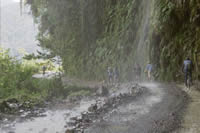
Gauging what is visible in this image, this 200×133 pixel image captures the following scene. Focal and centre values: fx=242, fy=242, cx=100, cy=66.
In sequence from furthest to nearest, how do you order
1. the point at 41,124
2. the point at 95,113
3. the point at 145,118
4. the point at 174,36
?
1. the point at 174,36
2. the point at 41,124
3. the point at 95,113
4. the point at 145,118

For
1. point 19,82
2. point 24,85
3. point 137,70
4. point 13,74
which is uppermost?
point 137,70

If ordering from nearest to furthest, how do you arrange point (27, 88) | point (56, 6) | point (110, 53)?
point (27, 88) → point (110, 53) → point (56, 6)

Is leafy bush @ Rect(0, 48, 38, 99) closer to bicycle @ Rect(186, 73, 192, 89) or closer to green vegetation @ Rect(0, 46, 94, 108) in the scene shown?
green vegetation @ Rect(0, 46, 94, 108)

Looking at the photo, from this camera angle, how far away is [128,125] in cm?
684

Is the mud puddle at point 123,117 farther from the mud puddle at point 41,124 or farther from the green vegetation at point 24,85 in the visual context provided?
the green vegetation at point 24,85

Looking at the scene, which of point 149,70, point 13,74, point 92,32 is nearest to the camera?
point 149,70

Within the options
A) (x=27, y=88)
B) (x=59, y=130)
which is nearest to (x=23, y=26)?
(x=27, y=88)

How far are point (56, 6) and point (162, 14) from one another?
15.5m

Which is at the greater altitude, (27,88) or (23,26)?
(23,26)

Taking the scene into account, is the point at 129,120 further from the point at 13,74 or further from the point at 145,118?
the point at 13,74

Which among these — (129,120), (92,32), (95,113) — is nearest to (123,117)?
(129,120)

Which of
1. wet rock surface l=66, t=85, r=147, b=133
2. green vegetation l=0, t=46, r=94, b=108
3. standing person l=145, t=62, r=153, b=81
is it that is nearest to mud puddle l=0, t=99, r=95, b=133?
wet rock surface l=66, t=85, r=147, b=133

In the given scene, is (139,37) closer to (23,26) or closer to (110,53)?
(110,53)

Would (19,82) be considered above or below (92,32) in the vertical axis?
below
